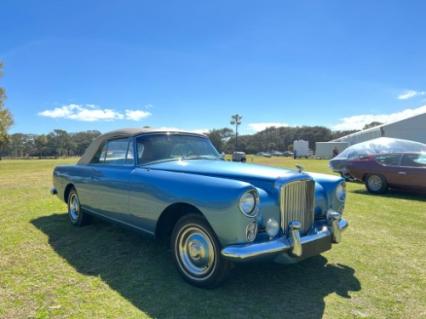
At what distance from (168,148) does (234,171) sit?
1266mm

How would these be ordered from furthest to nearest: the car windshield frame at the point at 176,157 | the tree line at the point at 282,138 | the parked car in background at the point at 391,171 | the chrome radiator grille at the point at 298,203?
1. the tree line at the point at 282,138
2. the parked car in background at the point at 391,171
3. the car windshield frame at the point at 176,157
4. the chrome radiator grille at the point at 298,203

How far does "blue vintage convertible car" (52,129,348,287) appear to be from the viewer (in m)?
2.89

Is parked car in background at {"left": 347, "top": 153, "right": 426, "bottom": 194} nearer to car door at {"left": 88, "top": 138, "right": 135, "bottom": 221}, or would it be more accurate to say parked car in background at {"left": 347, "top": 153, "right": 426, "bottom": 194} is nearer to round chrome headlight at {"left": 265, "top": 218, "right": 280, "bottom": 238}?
round chrome headlight at {"left": 265, "top": 218, "right": 280, "bottom": 238}

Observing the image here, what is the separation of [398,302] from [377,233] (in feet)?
8.64

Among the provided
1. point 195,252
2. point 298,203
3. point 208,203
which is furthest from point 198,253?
point 298,203

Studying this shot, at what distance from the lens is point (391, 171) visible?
9703 millimetres

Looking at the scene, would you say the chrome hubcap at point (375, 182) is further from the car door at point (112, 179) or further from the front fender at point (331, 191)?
the car door at point (112, 179)

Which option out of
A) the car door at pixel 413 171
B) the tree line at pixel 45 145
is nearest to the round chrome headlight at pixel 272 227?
the car door at pixel 413 171

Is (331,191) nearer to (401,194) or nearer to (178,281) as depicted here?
(178,281)

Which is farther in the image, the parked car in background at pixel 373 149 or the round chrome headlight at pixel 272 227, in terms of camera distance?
the parked car in background at pixel 373 149

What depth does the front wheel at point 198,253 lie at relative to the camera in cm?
307

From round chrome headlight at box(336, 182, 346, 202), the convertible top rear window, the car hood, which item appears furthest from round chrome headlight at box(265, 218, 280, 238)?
the convertible top rear window

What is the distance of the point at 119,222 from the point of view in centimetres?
441

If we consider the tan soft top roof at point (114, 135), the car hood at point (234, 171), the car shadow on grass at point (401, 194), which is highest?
the tan soft top roof at point (114, 135)
